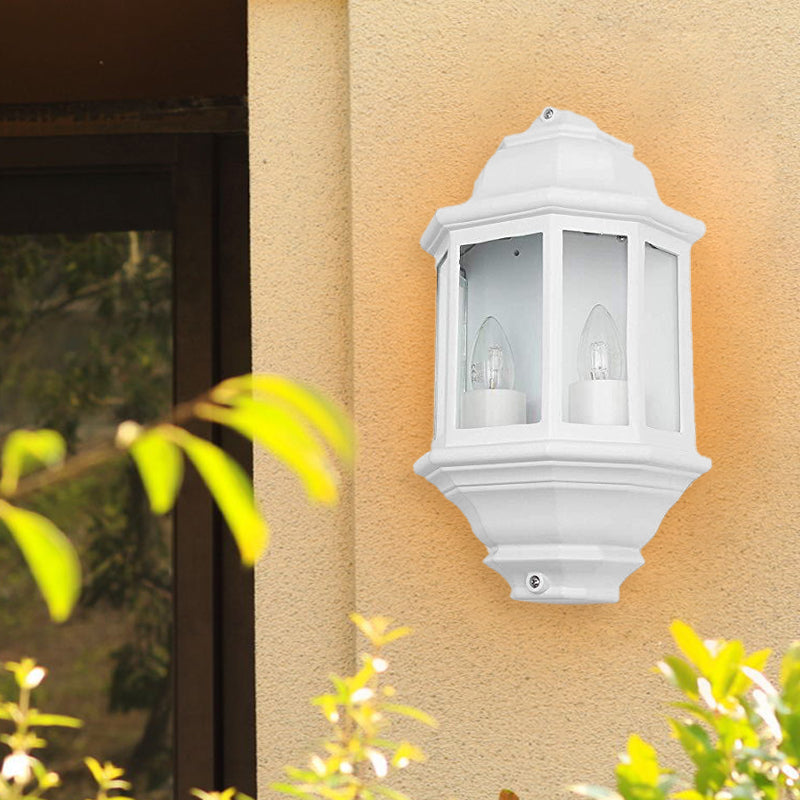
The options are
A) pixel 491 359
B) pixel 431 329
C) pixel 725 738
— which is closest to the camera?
pixel 725 738

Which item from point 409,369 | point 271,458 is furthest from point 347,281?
point 271,458

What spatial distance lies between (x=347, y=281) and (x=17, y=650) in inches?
95.3

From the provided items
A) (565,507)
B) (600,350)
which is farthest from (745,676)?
(600,350)

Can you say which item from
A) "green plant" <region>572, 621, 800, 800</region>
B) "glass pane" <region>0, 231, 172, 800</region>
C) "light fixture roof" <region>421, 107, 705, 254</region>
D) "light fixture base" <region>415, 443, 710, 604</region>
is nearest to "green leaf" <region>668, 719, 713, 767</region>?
"green plant" <region>572, 621, 800, 800</region>

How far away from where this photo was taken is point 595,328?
1.90m

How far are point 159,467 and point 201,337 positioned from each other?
9.11ft

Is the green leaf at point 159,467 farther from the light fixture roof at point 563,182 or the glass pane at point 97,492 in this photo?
the glass pane at point 97,492

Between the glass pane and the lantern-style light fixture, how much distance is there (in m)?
2.17

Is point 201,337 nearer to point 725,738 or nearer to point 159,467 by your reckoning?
point 725,738

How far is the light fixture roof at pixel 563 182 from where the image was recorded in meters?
1.86

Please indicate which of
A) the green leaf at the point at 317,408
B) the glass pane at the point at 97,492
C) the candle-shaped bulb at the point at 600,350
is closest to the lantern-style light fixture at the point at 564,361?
the candle-shaped bulb at the point at 600,350

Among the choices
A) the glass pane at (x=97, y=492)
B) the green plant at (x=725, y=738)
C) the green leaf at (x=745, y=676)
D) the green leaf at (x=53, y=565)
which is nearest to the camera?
the green leaf at (x=53, y=565)

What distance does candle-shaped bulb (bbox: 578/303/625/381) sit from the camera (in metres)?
1.86

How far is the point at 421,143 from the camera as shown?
2.16 meters
